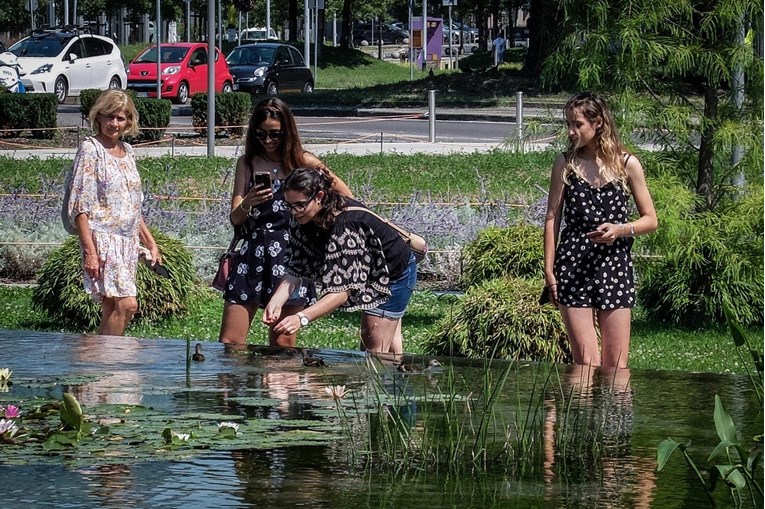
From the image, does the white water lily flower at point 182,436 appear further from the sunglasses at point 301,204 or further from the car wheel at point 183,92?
Answer: the car wheel at point 183,92

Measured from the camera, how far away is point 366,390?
5301 millimetres

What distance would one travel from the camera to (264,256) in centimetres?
653

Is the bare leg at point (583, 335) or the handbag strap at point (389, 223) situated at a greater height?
the handbag strap at point (389, 223)

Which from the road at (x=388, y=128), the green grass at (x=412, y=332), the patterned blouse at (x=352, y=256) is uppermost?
the patterned blouse at (x=352, y=256)

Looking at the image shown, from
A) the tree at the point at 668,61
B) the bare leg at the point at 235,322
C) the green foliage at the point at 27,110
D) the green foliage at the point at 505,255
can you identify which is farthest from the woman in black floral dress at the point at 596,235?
the green foliage at the point at 27,110

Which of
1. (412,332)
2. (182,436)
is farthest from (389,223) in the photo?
(412,332)

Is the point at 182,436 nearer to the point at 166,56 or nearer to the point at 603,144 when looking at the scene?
the point at 603,144

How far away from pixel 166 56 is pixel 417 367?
30944 mm

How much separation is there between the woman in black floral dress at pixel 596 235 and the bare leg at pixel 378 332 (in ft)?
2.31

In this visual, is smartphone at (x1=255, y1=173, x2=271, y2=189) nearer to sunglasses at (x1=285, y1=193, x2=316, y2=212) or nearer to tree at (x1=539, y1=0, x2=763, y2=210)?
sunglasses at (x1=285, y1=193, x2=316, y2=212)

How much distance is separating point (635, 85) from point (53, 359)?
4.54 meters

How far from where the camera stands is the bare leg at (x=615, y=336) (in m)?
6.23

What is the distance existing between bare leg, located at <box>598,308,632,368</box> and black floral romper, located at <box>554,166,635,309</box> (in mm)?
42

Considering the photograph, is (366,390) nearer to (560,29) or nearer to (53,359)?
(53,359)
